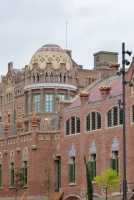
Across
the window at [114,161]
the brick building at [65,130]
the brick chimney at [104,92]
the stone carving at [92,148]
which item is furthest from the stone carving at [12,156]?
the window at [114,161]

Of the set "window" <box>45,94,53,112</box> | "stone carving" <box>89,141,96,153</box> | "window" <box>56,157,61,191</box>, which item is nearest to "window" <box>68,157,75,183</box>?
"window" <box>56,157,61,191</box>

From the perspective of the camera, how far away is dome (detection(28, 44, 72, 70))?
2899 inches

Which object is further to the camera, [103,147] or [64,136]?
[64,136]

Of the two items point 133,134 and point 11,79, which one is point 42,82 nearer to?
point 11,79

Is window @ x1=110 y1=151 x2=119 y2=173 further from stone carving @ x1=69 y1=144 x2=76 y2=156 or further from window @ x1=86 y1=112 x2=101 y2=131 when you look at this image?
stone carving @ x1=69 y1=144 x2=76 y2=156

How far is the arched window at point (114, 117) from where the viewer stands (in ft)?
156

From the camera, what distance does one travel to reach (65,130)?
182ft

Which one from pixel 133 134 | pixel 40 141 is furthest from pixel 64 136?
pixel 133 134

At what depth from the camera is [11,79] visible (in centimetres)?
9131

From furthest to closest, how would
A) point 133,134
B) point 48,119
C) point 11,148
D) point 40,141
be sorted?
1. point 48,119
2. point 11,148
3. point 40,141
4. point 133,134

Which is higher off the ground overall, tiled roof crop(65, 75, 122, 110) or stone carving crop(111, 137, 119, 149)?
tiled roof crop(65, 75, 122, 110)

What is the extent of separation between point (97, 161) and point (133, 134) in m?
5.59

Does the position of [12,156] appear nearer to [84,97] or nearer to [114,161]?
[84,97]

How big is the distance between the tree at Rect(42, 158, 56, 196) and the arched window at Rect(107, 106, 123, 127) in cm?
931
